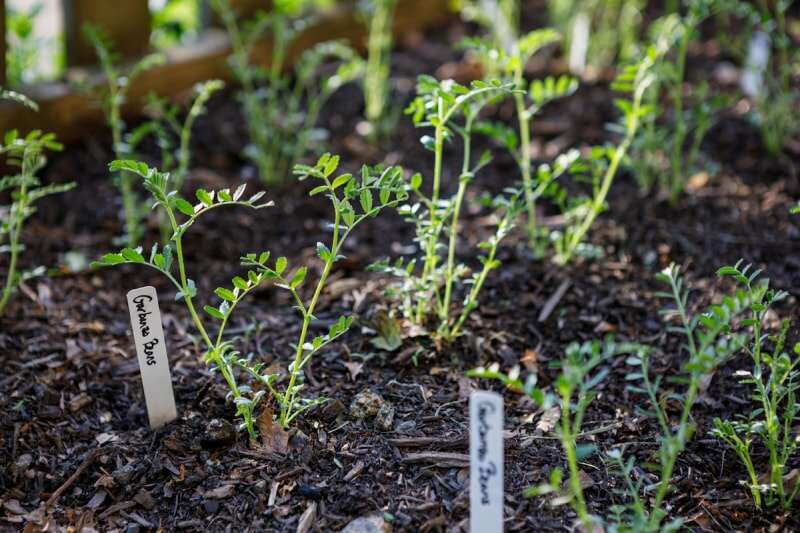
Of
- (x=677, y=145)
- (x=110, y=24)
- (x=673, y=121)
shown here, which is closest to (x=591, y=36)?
(x=673, y=121)

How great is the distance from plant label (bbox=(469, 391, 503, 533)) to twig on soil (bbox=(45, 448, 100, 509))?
90 centimetres

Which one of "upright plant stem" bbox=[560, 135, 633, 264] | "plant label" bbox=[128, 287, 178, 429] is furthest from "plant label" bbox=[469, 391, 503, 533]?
"upright plant stem" bbox=[560, 135, 633, 264]

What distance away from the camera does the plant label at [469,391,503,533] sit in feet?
4.86

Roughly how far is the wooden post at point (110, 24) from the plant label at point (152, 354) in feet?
6.04

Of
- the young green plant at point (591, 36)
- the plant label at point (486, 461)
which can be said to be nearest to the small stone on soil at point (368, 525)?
the plant label at point (486, 461)

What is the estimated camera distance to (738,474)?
1.91m

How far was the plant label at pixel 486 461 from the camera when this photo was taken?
4.86ft

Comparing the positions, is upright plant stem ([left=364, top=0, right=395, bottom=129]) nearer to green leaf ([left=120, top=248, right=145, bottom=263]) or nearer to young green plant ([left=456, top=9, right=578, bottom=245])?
young green plant ([left=456, top=9, right=578, bottom=245])

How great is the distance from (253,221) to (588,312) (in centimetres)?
125

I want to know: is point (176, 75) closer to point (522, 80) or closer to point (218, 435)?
point (522, 80)

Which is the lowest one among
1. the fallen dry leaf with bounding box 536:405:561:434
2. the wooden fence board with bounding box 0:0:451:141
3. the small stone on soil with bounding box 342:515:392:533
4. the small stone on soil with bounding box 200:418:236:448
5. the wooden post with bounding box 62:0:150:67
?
the small stone on soil with bounding box 342:515:392:533

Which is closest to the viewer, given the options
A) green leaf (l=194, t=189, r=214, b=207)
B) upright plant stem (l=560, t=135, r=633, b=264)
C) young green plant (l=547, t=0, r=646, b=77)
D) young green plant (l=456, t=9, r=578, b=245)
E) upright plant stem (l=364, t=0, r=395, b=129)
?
green leaf (l=194, t=189, r=214, b=207)

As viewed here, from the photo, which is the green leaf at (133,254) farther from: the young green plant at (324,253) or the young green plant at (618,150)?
the young green plant at (618,150)

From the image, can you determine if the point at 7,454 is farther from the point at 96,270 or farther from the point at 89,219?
the point at 89,219
